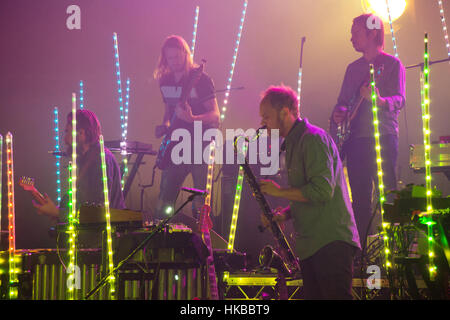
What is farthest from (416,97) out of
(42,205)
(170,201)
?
(42,205)

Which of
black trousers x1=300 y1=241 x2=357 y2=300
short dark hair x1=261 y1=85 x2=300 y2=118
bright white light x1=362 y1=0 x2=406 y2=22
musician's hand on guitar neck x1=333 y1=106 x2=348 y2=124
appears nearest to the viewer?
black trousers x1=300 y1=241 x2=357 y2=300

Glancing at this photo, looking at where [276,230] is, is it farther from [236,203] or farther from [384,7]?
[384,7]

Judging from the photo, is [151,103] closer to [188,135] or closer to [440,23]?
[188,135]

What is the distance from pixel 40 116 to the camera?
6.82 metres

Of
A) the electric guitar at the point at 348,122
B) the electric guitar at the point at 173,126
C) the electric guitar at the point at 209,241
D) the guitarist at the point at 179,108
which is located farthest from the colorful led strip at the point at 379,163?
the electric guitar at the point at 173,126

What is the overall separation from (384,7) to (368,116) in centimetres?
270

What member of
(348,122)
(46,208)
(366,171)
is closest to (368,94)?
(348,122)

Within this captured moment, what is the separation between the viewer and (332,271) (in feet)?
8.68

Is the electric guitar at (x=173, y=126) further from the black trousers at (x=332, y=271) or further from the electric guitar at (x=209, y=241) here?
the black trousers at (x=332, y=271)

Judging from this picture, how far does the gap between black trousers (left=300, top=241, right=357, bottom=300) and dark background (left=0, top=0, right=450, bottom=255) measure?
448 centimetres

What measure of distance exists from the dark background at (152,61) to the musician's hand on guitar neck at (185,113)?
1.52 meters

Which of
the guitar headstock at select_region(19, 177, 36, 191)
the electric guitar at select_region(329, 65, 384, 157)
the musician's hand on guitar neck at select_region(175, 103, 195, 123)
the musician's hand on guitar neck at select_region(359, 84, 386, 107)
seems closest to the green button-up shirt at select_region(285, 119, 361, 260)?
the musician's hand on guitar neck at select_region(359, 84, 386, 107)

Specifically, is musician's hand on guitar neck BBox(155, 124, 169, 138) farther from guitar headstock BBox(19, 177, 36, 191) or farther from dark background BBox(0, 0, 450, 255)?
guitar headstock BBox(19, 177, 36, 191)

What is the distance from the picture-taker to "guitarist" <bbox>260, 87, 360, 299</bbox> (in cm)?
267
